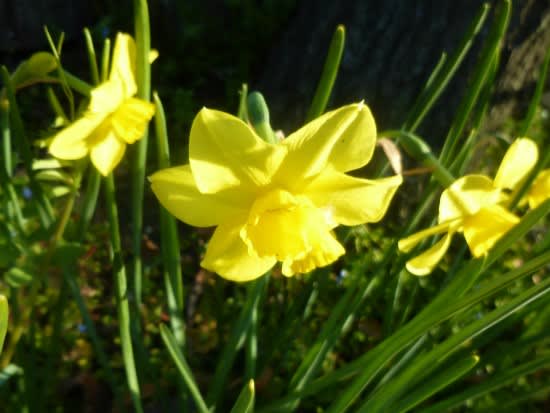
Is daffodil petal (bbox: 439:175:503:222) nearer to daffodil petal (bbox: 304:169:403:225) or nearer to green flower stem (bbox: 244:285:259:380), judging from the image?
daffodil petal (bbox: 304:169:403:225)

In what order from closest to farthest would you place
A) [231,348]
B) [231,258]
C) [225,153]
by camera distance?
[225,153] → [231,258] → [231,348]

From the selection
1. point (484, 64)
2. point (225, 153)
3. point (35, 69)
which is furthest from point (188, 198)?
point (484, 64)

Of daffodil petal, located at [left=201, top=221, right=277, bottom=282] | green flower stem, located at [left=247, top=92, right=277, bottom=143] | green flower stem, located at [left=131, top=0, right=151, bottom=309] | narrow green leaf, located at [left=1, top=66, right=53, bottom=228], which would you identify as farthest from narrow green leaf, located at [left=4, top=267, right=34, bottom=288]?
green flower stem, located at [left=247, top=92, right=277, bottom=143]

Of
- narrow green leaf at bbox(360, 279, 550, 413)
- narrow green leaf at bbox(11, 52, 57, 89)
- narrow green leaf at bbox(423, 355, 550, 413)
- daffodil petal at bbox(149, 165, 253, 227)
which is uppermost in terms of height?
narrow green leaf at bbox(11, 52, 57, 89)

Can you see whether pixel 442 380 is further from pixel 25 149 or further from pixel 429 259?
pixel 25 149

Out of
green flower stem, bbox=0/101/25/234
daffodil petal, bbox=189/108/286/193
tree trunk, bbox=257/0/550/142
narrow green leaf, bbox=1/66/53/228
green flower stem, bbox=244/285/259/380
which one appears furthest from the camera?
tree trunk, bbox=257/0/550/142
